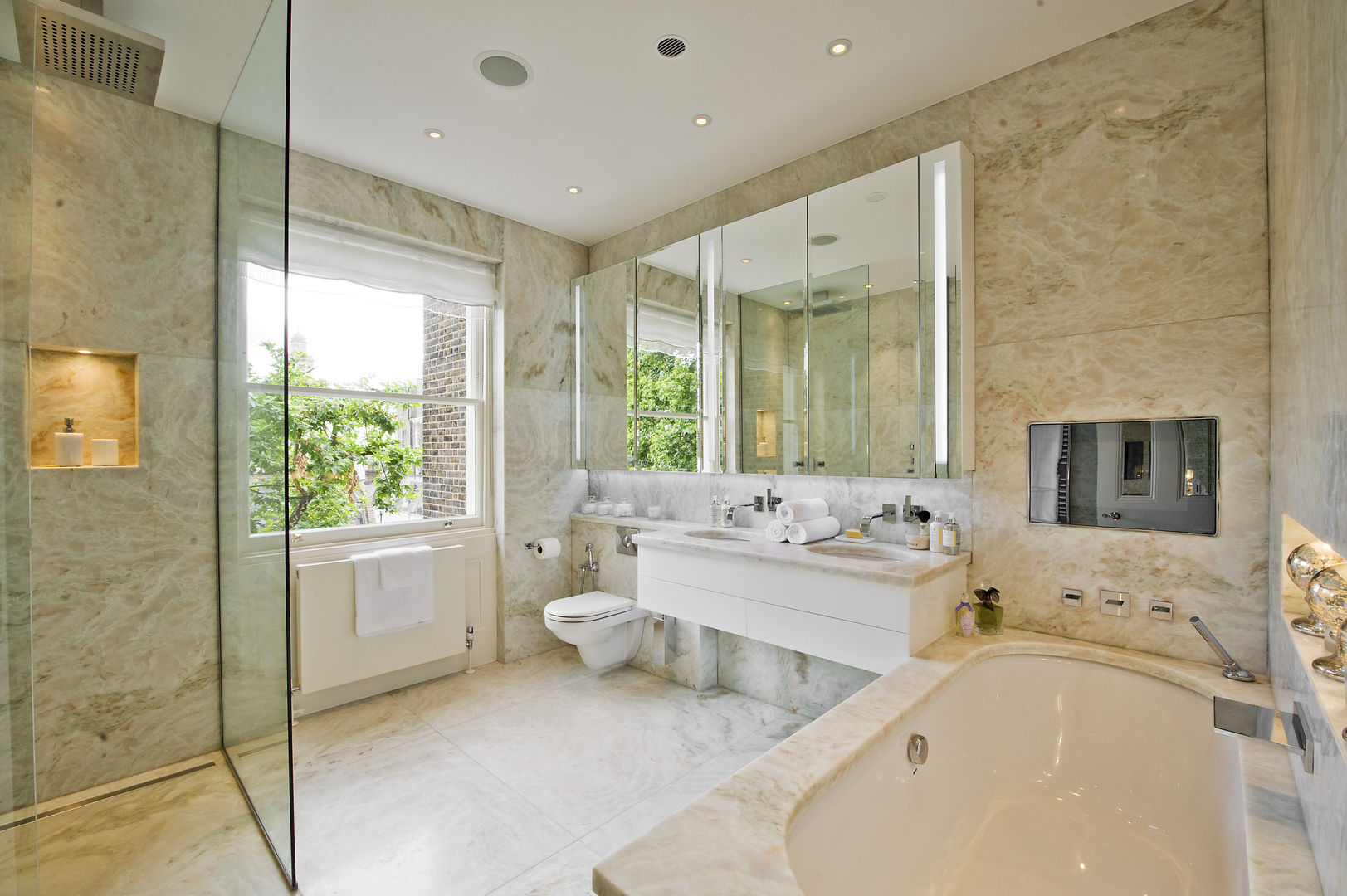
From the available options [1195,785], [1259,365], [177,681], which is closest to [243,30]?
[177,681]

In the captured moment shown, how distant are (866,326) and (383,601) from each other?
2.64 metres

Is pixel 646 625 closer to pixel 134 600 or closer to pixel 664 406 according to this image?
pixel 664 406

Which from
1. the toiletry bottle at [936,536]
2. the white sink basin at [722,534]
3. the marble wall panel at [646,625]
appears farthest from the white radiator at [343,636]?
the toiletry bottle at [936,536]

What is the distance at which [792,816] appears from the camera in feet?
3.64

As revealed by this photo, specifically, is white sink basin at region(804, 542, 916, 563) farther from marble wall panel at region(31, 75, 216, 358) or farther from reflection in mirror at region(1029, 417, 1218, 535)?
marble wall panel at region(31, 75, 216, 358)

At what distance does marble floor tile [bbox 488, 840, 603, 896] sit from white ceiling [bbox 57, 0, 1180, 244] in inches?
104

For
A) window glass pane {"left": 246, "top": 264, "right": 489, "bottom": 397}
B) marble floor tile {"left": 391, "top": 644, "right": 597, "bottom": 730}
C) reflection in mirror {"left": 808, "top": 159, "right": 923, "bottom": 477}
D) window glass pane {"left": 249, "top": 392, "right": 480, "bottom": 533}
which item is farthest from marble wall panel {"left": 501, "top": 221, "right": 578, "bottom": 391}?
reflection in mirror {"left": 808, "top": 159, "right": 923, "bottom": 477}

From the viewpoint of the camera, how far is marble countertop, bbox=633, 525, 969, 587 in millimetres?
1982

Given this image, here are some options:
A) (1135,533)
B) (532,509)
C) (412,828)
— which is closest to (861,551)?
(1135,533)

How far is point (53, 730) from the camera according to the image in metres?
2.11

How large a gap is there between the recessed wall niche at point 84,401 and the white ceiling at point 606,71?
1058mm

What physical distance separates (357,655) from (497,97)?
103 inches

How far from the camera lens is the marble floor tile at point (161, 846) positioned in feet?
5.68

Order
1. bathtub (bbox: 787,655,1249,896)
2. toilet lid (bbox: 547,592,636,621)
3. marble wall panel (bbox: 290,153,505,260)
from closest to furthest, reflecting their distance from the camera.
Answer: bathtub (bbox: 787,655,1249,896) < marble wall panel (bbox: 290,153,505,260) < toilet lid (bbox: 547,592,636,621)
